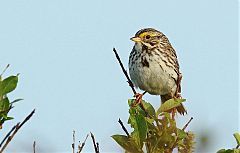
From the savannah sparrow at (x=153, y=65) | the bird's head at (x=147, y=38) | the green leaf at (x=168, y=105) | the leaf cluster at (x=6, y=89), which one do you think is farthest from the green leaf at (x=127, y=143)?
the bird's head at (x=147, y=38)

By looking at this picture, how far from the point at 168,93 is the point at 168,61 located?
367 millimetres

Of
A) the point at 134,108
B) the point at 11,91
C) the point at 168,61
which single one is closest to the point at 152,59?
the point at 168,61

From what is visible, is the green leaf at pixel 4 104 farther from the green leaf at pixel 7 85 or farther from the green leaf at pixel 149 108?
the green leaf at pixel 149 108

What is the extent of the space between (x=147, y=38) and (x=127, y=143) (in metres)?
3.98

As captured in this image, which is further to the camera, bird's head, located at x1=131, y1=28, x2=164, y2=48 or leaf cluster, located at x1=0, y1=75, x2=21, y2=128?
bird's head, located at x1=131, y1=28, x2=164, y2=48

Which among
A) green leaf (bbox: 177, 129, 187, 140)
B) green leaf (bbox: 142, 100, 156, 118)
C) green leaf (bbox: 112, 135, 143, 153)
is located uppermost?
green leaf (bbox: 142, 100, 156, 118)

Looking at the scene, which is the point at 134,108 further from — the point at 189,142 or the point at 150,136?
the point at 189,142

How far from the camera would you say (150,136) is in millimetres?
2760

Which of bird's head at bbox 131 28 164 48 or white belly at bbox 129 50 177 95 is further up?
bird's head at bbox 131 28 164 48

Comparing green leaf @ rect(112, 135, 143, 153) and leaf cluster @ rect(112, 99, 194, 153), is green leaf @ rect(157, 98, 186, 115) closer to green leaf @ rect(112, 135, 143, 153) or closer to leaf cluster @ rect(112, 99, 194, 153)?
leaf cluster @ rect(112, 99, 194, 153)

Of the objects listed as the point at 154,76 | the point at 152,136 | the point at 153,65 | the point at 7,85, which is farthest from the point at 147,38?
the point at 7,85

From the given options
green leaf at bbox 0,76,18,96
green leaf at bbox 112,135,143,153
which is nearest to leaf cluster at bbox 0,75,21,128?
green leaf at bbox 0,76,18,96

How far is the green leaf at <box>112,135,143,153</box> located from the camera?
8.73 ft

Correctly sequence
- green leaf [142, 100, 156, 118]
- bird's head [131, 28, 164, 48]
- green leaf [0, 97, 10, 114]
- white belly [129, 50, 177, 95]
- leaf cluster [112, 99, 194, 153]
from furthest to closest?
bird's head [131, 28, 164, 48]
white belly [129, 50, 177, 95]
green leaf [142, 100, 156, 118]
leaf cluster [112, 99, 194, 153]
green leaf [0, 97, 10, 114]
